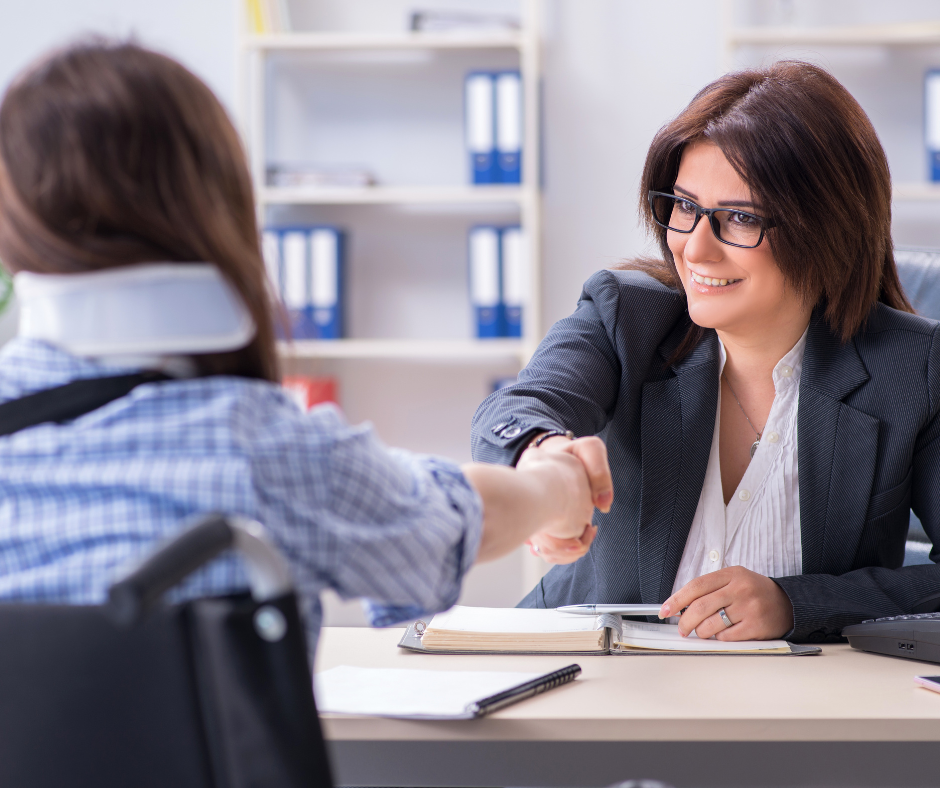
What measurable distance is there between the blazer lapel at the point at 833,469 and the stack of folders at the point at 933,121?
76.4 inches

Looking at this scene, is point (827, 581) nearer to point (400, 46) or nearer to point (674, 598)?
point (674, 598)

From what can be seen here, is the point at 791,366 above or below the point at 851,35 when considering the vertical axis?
below

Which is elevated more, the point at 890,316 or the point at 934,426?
the point at 890,316

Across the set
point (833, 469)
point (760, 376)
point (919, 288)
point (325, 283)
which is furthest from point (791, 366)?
point (325, 283)

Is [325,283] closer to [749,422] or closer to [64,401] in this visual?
[749,422]

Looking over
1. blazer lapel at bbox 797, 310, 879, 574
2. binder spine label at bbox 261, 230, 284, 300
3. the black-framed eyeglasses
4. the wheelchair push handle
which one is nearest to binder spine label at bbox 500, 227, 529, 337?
the black-framed eyeglasses

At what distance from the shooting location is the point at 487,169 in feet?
10.4

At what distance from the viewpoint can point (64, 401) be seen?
2.15 feet

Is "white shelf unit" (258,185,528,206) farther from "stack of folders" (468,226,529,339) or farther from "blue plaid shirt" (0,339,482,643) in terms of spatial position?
"blue plaid shirt" (0,339,482,643)

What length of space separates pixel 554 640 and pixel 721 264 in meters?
0.64

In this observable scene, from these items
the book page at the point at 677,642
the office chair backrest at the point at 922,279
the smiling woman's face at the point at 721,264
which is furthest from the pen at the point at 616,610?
the office chair backrest at the point at 922,279

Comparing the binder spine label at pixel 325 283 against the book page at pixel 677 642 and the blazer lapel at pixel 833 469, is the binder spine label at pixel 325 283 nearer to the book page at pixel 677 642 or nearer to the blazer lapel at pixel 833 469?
the blazer lapel at pixel 833 469

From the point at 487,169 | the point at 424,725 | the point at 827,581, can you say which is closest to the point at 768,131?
the point at 827,581

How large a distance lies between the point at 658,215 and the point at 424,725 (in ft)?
3.34
